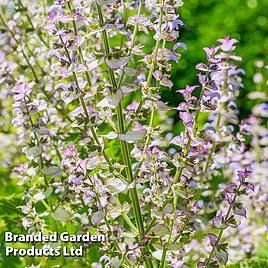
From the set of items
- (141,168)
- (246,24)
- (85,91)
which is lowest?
(141,168)

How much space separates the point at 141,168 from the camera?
2.01 metres

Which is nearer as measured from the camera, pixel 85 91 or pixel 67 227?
pixel 85 91

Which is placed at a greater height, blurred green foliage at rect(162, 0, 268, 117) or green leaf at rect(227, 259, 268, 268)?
blurred green foliage at rect(162, 0, 268, 117)

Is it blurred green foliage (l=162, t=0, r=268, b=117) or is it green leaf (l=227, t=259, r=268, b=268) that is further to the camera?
blurred green foliage (l=162, t=0, r=268, b=117)

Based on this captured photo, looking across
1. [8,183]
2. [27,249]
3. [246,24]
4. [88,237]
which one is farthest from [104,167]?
[246,24]

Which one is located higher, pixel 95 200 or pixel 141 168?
pixel 141 168

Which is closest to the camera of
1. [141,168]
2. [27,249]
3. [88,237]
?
[141,168]

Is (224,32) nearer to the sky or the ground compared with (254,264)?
nearer to the sky

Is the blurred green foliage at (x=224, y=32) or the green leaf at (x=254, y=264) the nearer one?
the green leaf at (x=254, y=264)

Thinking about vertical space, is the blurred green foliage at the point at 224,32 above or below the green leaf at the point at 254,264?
above

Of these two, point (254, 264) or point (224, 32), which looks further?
point (224, 32)

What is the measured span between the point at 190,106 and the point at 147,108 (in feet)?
0.48

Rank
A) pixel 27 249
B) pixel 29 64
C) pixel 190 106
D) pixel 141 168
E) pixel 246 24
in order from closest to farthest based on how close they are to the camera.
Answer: pixel 190 106
pixel 141 168
pixel 27 249
pixel 29 64
pixel 246 24

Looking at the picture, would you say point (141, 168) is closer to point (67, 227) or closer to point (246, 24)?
point (67, 227)
